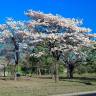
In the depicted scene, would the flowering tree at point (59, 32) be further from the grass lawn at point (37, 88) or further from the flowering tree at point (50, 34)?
the grass lawn at point (37, 88)

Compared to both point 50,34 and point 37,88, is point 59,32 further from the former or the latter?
point 37,88

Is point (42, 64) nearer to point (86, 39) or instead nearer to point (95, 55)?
point (95, 55)

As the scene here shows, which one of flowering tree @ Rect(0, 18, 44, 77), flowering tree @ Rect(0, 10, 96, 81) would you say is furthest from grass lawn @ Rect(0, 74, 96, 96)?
flowering tree @ Rect(0, 18, 44, 77)

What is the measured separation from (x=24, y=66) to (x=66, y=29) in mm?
13240

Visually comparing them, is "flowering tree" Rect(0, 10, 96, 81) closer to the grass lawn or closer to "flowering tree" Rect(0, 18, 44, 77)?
"flowering tree" Rect(0, 18, 44, 77)

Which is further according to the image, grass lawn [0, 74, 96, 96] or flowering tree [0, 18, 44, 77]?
flowering tree [0, 18, 44, 77]

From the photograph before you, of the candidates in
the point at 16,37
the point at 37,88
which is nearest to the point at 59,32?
the point at 16,37

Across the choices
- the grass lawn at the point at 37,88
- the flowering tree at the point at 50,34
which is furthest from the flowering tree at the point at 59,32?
the grass lawn at the point at 37,88

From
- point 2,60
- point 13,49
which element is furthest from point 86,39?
point 2,60

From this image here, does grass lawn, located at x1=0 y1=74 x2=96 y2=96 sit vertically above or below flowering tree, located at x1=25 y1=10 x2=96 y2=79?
below

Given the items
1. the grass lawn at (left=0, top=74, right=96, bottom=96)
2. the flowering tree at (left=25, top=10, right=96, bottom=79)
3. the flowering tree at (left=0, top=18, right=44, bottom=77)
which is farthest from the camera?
the flowering tree at (left=0, top=18, right=44, bottom=77)

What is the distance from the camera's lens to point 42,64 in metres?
53.1

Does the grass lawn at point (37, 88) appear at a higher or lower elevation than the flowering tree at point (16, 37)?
lower

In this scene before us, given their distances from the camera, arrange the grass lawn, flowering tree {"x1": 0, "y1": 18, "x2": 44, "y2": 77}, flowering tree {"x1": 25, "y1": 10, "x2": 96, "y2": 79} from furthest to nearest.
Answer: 1. flowering tree {"x1": 0, "y1": 18, "x2": 44, "y2": 77}
2. flowering tree {"x1": 25, "y1": 10, "x2": 96, "y2": 79}
3. the grass lawn
